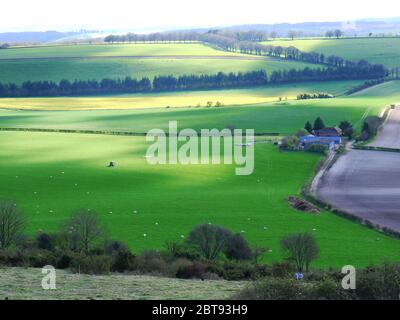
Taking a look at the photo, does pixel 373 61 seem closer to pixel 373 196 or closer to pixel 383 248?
pixel 373 196

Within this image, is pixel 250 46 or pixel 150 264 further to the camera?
pixel 250 46

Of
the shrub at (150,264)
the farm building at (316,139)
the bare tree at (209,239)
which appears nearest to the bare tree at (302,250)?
the bare tree at (209,239)

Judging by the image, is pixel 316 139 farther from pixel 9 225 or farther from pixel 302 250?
pixel 9 225

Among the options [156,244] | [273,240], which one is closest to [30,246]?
[156,244]

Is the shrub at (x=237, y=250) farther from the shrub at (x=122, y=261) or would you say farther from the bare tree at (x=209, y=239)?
the shrub at (x=122, y=261)

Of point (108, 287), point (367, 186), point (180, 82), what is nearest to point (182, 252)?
point (108, 287)

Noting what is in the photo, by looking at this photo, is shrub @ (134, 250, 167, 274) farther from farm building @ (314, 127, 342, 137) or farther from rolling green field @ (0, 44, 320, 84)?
rolling green field @ (0, 44, 320, 84)
